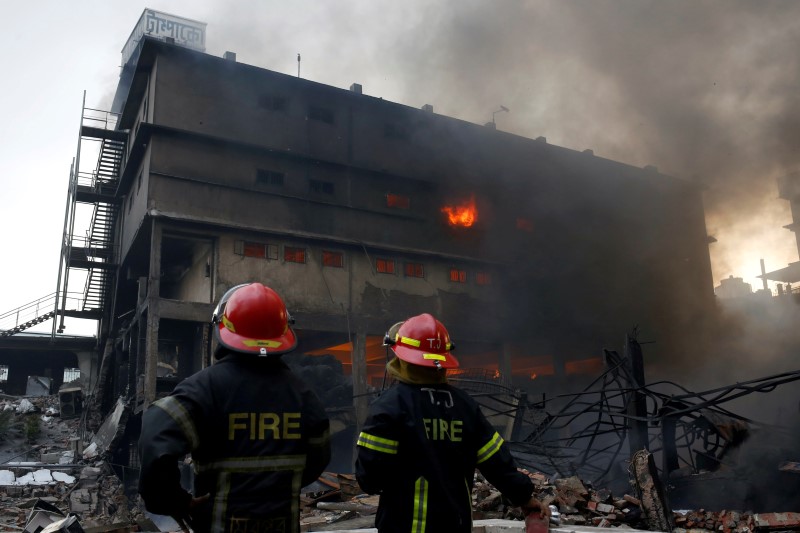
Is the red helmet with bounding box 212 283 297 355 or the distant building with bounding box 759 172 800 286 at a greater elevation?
the distant building with bounding box 759 172 800 286

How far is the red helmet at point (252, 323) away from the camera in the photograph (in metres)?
2.66

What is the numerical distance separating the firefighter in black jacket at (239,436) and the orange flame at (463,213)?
21.3m

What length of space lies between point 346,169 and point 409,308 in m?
5.27

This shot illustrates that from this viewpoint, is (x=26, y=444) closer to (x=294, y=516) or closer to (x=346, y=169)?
(x=346, y=169)

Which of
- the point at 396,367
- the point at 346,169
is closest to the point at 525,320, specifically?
the point at 346,169

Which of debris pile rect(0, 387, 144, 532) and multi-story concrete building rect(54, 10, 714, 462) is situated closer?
debris pile rect(0, 387, 144, 532)

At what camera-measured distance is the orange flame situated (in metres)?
23.9

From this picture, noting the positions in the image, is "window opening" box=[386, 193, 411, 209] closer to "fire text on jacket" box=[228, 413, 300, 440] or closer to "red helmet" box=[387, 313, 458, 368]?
"red helmet" box=[387, 313, 458, 368]

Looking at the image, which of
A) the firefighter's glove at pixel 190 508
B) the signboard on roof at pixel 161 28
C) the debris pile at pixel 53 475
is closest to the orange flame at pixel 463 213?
the debris pile at pixel 53 475

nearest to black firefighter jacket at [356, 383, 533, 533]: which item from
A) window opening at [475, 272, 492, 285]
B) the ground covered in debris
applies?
the ground covered in debris

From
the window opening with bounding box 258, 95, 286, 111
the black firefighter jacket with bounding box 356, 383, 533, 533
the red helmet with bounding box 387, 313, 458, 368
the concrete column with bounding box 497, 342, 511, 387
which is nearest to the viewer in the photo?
the black firefighter jacket with bounding box 356, 383, 533, 533

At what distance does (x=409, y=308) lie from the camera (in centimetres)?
2192

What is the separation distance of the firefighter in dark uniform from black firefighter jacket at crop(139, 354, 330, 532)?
39cm

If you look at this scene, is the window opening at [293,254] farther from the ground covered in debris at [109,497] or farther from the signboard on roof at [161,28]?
the signboard on roof at [161,28]
